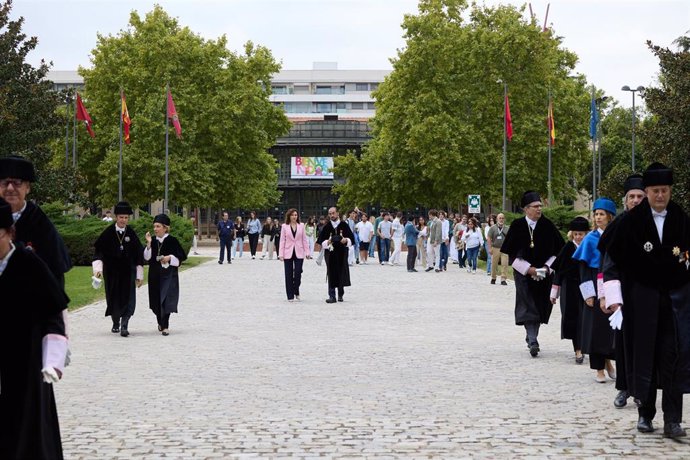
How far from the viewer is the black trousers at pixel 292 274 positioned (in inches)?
861

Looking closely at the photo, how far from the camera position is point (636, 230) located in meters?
8.34

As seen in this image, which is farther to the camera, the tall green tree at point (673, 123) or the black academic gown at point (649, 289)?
the tall green tree at point (673, 123)

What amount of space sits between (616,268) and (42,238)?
415 cm

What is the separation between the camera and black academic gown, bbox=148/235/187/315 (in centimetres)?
1548

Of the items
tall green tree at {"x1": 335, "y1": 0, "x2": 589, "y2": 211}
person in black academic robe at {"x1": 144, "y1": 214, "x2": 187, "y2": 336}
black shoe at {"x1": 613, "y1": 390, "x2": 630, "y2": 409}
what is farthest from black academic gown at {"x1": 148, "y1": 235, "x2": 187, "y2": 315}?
tall green tree at {"x1": 335, "y1": 0, "x2": 589, "y2": 211}

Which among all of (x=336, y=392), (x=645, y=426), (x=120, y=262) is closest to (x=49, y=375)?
(x=645, y=426)

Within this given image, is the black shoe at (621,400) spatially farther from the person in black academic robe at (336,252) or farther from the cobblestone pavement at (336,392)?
the person in black academic robe at (336,252)

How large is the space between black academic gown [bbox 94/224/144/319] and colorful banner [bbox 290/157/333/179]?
9078cm

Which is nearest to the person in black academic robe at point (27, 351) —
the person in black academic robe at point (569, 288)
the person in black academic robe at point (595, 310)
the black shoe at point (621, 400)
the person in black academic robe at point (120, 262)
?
the black shoe at point (621, 400)

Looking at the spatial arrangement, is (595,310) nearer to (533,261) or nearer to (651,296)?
(533,261)

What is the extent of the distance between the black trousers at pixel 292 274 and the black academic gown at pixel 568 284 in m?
9.87

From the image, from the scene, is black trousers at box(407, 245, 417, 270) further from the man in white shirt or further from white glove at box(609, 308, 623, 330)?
white glove at box(609, 308, 623, 330)

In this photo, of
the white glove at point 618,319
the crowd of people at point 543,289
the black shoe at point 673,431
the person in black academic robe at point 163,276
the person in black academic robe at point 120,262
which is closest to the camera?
the crowd of people at point 543,289

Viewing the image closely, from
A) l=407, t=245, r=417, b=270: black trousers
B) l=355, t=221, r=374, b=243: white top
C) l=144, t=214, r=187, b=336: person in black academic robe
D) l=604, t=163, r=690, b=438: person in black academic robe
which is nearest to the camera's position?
l=604, t=163, r=690, b=438: person in black academic robe
